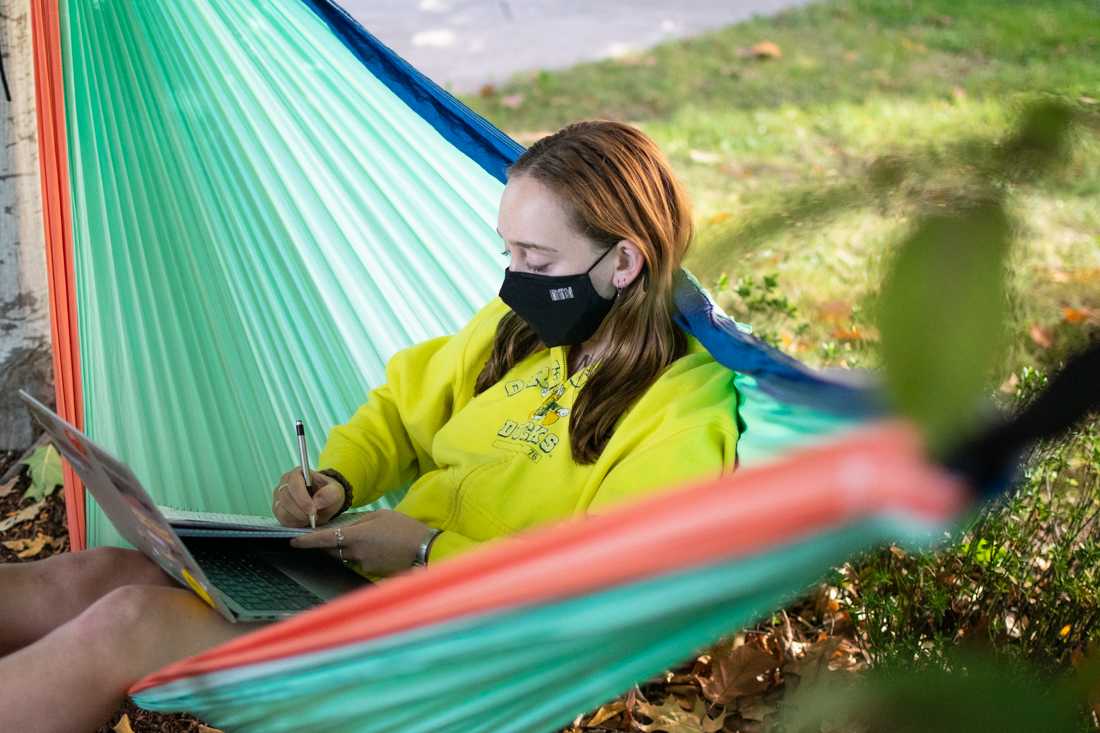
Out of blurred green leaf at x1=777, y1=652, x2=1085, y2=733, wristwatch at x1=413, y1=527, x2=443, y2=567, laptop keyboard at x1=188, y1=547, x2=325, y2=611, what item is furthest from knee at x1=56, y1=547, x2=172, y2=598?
blurred green leaf at x1=777, y1=652, x2=1085, y2=733

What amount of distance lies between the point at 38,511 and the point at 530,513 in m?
1.22

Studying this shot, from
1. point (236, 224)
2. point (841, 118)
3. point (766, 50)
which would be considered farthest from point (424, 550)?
point (766, 50)

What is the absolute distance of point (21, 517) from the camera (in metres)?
2.26

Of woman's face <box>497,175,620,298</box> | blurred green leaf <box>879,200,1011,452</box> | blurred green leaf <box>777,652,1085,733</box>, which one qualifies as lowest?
woman's face <box>497,175,620,298</box>

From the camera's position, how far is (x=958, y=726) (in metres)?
0.40

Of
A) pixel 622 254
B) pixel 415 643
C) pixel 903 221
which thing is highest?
pixel 903 221

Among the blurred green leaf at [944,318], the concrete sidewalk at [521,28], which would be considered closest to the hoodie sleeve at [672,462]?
the blurred green leaf at [944,318]

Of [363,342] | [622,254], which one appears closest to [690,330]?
[622,254]

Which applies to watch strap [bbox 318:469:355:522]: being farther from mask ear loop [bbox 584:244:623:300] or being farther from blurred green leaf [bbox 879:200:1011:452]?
blurred green leaf [bbox 879:200:1011:452]

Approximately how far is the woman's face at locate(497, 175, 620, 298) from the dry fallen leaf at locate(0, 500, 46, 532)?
1254 millimetres

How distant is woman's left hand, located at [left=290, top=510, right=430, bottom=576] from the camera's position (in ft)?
4.87

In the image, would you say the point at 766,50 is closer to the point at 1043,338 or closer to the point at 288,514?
the point at 288,514

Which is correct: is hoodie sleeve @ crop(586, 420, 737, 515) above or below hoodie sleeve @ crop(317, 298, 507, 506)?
above

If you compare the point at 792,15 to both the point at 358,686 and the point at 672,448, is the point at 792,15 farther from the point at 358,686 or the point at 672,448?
the point at 358,686
